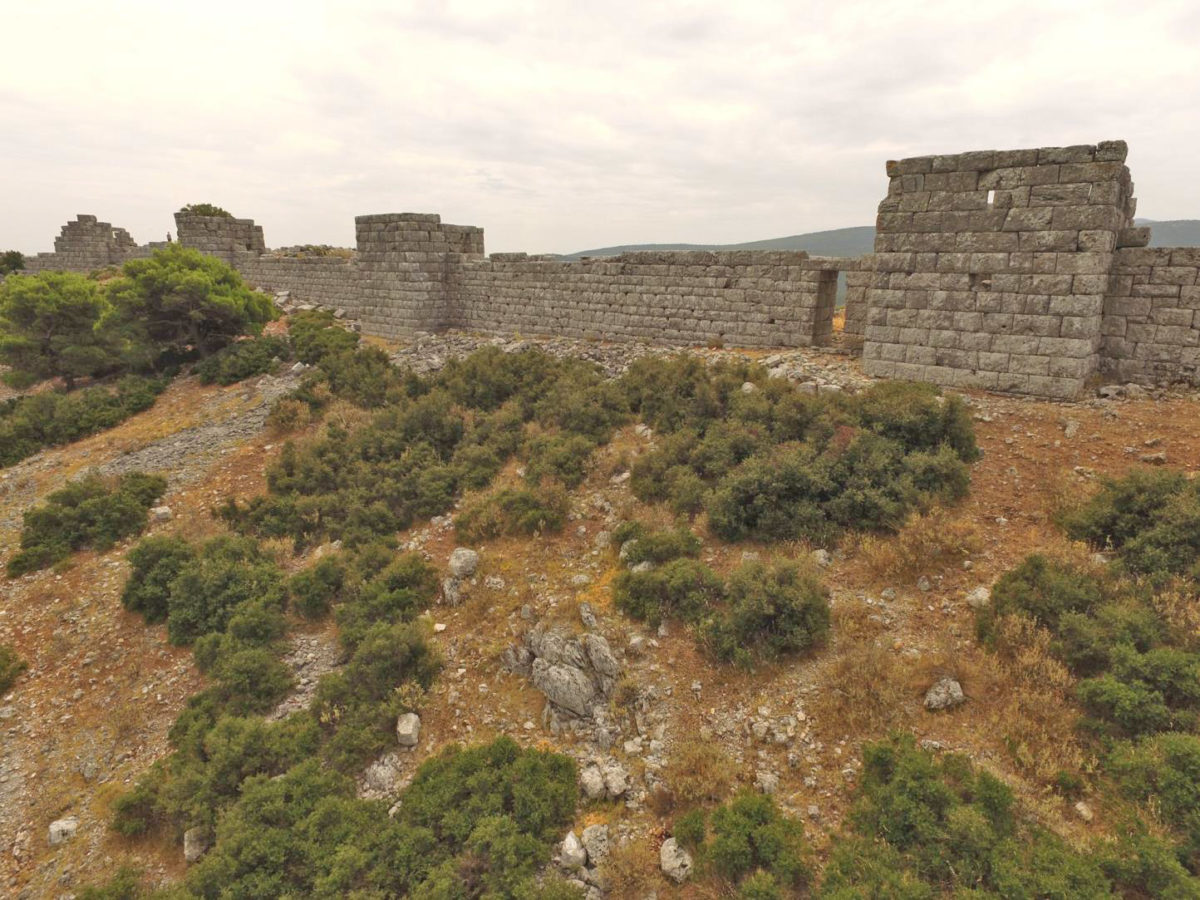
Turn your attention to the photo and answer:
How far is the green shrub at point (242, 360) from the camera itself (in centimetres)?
1783

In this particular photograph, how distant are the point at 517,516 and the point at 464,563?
114 cm

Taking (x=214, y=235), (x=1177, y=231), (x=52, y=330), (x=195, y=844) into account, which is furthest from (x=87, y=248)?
(x=1177, y=231)

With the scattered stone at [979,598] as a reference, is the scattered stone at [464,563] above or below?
below

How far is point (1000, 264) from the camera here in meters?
9.55

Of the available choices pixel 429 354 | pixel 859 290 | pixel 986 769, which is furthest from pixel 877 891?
pixel 429 354

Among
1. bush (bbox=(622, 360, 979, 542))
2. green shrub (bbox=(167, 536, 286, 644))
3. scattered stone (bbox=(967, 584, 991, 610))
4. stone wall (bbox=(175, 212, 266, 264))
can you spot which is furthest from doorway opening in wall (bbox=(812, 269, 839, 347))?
stone wall (bbox=(175, 212, 266, 264))

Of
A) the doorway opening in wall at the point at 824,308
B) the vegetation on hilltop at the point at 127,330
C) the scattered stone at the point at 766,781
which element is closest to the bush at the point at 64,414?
the vegetation on hilltop at the point at 127,330

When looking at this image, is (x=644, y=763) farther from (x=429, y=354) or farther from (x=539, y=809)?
(x=429, y=354)

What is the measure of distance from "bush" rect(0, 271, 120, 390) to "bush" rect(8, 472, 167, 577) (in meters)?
8.38

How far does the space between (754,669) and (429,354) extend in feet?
46.5

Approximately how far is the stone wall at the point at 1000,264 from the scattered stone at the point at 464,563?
320 inches

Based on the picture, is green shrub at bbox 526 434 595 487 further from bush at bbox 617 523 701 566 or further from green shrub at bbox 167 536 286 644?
green shrub at bbox 167 536 286 644

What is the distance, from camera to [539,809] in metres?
5.41

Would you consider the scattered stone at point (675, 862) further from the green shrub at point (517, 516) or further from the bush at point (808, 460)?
the green shrub at point (517, 516)
